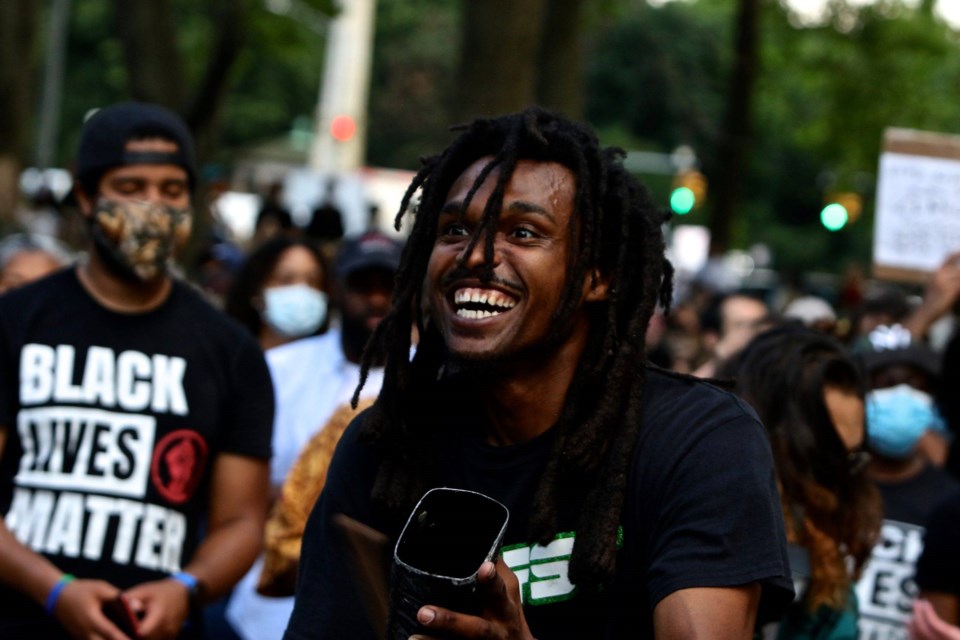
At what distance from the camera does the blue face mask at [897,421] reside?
6.20 metres

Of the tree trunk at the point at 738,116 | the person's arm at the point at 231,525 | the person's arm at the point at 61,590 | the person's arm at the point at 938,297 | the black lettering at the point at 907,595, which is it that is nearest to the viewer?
the person's arm at the point at 61,590

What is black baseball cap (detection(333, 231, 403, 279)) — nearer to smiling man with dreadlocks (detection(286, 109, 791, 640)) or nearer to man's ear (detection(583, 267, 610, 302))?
smiling man with dreadlocks (detection(286, 109, 791, 640))

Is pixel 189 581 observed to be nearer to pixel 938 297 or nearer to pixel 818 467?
pixel 818 467

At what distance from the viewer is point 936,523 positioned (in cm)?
450

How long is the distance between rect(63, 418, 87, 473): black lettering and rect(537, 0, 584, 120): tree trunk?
1120 cm

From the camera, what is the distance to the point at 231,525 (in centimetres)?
462

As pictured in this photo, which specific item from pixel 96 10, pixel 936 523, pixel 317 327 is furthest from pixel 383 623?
pixel 96 10

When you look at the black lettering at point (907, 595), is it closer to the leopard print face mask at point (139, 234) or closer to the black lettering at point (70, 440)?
the leopard print face mask at point (139, 234)

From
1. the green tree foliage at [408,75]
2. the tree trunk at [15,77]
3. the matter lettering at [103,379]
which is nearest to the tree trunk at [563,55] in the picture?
the tree trunk at [15,77]

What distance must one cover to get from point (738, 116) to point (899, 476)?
1580cm

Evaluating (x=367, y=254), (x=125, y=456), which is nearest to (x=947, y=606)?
(x=125, y=456)

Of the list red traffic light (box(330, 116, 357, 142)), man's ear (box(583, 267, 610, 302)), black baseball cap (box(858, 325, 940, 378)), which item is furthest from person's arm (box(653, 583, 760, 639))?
red traffic light (box(330, 116, 357, 142))

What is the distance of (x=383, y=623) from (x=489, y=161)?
95 cm

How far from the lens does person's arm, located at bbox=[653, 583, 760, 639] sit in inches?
109
